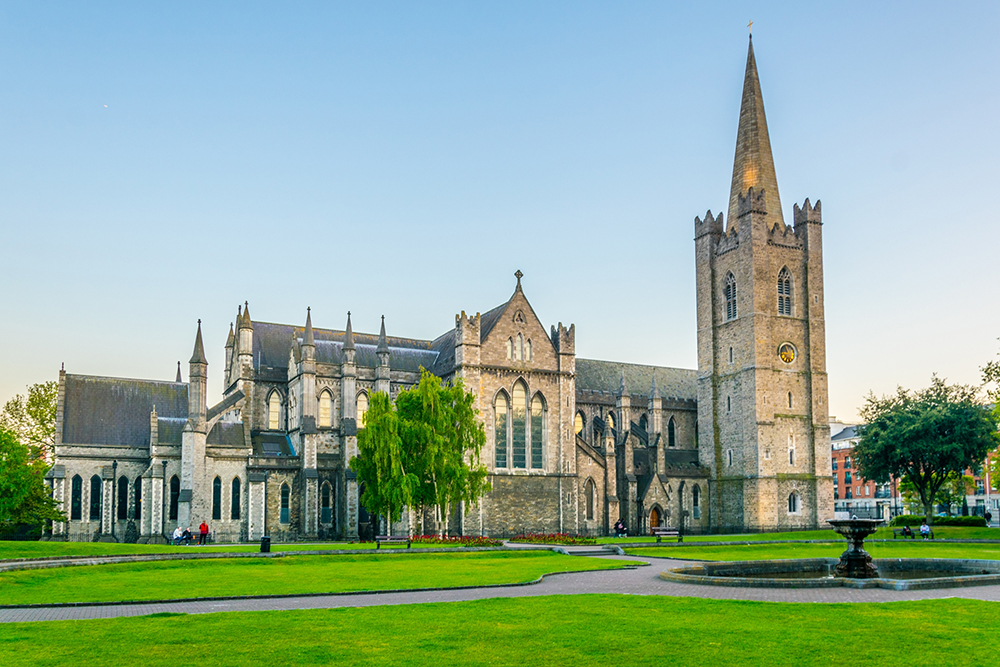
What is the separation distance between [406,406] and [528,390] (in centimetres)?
1549

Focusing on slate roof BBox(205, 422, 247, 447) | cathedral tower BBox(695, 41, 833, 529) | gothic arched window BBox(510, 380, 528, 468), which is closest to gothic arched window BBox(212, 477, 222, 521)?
slate roof BBox(205, 422, 247, 447)

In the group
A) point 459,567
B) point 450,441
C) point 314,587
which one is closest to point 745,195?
point 450,441

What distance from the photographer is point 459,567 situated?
34.1m

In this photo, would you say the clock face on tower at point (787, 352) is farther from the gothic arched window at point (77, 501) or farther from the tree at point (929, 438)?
the gothic arched window at point (77, 501)

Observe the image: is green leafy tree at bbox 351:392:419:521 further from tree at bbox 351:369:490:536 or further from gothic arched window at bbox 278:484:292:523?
gothic arched window at bbox 278:484:292:523

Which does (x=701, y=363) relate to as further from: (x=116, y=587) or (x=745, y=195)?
(x=116, y=587)

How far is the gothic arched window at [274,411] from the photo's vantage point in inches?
2628

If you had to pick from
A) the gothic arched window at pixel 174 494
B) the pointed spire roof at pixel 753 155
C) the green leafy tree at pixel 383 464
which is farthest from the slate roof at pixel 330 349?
the pointed spire roof at pixel 753 155

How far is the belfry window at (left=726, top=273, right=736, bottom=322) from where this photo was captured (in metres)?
77.2

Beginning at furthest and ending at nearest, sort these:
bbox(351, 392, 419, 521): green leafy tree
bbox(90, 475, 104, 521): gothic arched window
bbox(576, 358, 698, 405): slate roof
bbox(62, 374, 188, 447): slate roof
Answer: bbox(576, 358, 698, 405): slate roof
bbox(62, 374, 188, 447): slate roof
bbox(90, 475, 104, 521): gothic arched window
bbox(351, 392, 419, 521): green leafy tree

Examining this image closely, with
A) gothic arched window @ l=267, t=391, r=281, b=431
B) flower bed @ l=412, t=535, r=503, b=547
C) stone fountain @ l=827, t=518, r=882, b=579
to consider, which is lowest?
flower bed @ l=412, t=535, r=503, b=547

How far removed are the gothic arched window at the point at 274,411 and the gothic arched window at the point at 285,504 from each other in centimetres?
669

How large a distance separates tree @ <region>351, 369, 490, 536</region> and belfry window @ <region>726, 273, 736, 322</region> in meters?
31.7

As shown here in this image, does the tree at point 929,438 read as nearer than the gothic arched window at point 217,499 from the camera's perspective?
No
